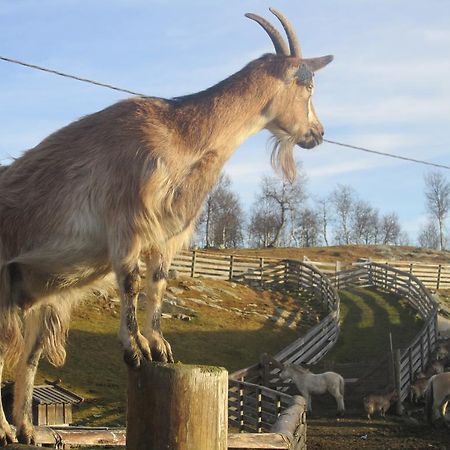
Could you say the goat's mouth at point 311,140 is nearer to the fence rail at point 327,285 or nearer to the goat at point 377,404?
the fence rail at point 327,285

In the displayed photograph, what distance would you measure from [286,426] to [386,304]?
89.1ft

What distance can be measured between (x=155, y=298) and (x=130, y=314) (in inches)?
14.5

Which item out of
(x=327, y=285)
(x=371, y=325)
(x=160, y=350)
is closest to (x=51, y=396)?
(x=160, y=350)

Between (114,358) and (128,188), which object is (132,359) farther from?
(114,358)

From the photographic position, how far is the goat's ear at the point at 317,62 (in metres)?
5.02

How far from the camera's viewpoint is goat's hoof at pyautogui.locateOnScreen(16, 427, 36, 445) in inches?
196

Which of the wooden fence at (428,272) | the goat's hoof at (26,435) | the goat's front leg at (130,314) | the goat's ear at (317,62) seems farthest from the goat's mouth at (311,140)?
the wooden fence at (428,272)

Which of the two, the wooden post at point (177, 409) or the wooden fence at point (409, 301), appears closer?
the wooden post at point (177, 409)

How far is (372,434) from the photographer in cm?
1469

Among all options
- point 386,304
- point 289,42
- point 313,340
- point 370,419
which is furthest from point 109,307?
point 289,42

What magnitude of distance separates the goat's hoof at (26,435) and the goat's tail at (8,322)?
0.54 meters

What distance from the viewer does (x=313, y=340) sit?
23891 mm

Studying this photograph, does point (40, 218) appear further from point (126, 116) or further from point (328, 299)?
point (328, 299)

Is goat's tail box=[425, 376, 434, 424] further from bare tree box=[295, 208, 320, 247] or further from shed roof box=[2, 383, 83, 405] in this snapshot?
bare tree box=[295, 208, 320, 247]
